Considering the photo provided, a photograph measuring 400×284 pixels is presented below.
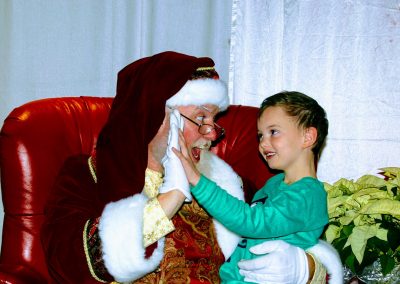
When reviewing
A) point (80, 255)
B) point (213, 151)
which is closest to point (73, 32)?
point (213, 151)

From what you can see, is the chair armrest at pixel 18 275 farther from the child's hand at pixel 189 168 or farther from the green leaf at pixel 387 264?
the green leaf at pixel 387 264

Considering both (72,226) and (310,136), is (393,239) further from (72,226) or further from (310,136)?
(72,226)

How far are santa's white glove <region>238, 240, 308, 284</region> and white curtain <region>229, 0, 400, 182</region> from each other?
1.11 meters

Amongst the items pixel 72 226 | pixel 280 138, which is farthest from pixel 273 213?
pixel 72 226

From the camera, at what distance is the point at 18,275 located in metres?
1.86

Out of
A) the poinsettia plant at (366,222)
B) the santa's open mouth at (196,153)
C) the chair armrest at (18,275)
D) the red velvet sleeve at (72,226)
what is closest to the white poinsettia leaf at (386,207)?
the poinsettia plant at (366,222)

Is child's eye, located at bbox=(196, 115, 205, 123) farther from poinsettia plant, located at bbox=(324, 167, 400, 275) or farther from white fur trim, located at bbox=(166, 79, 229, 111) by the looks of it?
poinsettia plant, located at bbox=(324, 167, 400, 275)

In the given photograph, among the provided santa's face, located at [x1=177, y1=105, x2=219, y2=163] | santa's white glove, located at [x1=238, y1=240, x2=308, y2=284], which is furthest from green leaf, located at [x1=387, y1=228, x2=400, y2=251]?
santa's face, located at [x1=177, y1=105, x2=219, y2=163]

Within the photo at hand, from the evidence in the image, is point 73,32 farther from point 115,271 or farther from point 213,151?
point 115,271

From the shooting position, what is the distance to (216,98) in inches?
75.1

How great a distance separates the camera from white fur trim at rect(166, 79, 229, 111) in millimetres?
1854

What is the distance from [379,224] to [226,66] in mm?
1244

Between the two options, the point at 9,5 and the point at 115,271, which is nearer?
the point at 115,271

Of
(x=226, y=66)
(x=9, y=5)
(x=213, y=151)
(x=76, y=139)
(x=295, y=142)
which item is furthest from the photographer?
(x=226, y=66)
